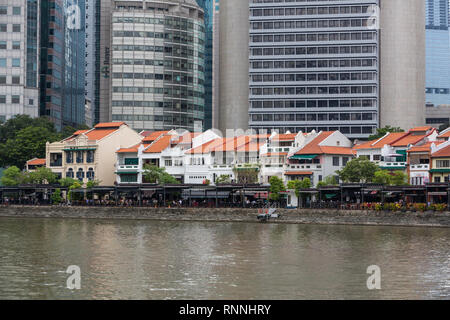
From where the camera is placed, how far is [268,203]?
11025cm

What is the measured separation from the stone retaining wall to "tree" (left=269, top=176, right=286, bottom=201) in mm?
7051

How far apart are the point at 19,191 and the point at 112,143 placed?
19.8 metres

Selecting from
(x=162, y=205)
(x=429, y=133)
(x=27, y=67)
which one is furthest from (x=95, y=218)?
(x=27, y=67)

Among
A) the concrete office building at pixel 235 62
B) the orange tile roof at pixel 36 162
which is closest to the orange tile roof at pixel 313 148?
the orange tile roof at pixel 36 162

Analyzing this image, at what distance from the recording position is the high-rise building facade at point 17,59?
6954 inches

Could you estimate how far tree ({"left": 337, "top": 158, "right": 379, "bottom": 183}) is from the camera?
367 feet

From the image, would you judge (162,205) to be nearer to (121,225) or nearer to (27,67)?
(121,225)

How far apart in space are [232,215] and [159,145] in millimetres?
32786

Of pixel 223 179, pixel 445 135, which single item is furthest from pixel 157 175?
pixel 445 135

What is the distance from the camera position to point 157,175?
127m

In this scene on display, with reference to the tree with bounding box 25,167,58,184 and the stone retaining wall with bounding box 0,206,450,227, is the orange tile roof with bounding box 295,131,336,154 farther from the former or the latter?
the tree with bounding box 25,167,58,184

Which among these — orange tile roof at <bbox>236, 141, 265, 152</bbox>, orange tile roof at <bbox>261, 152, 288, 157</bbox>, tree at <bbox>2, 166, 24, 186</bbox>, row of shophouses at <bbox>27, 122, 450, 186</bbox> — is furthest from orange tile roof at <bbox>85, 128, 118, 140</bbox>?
orange tile roof at <bbox>261, 152, 288, 157</bbox>

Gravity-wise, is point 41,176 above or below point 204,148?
below

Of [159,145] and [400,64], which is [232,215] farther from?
[400,64]
